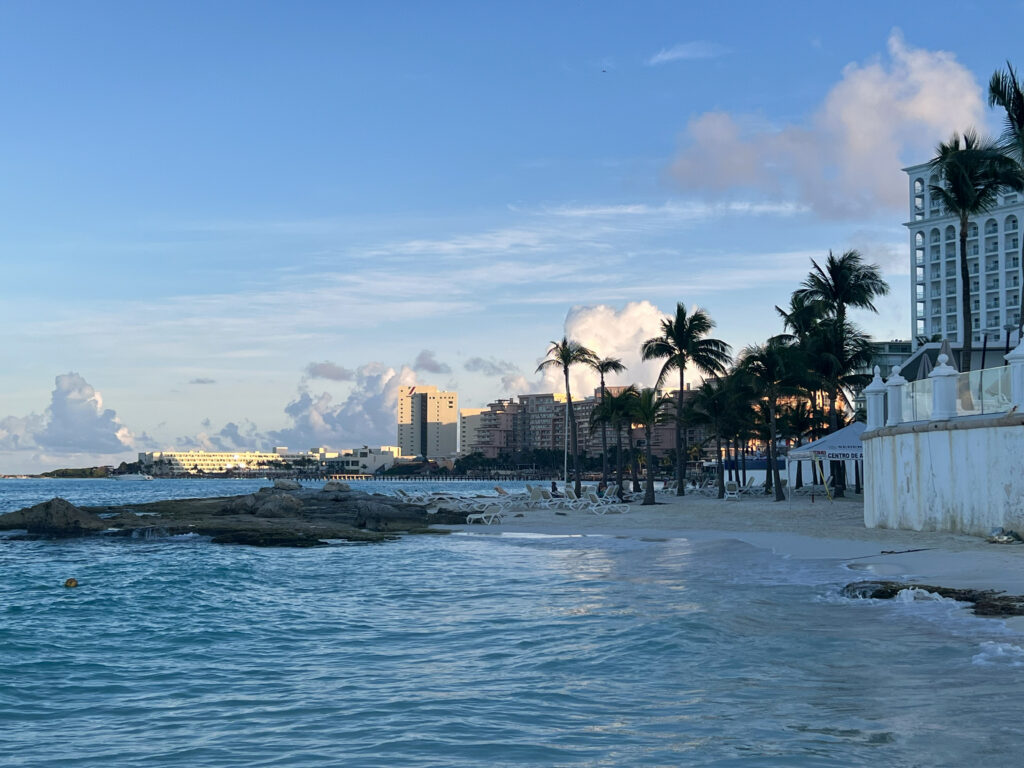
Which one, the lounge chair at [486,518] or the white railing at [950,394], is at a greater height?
the white railing at [950,394]

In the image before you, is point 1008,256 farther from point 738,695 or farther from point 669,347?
point 738,695

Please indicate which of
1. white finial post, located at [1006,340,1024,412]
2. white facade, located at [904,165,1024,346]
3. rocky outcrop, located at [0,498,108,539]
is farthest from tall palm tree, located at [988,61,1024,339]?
white facade, located at [904,165,1024,346]

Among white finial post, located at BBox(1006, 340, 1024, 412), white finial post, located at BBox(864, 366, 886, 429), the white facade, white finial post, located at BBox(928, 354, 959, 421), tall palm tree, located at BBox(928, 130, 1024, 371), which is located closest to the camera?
white finial post, located at BBox(1006, 340, 1024, 412)

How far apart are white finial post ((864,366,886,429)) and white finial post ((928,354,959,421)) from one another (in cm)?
353

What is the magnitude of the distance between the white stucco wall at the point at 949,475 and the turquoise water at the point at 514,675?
10.6 ft

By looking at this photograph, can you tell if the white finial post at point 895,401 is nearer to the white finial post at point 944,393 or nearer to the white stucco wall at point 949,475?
the white stucco wall at point 949,475

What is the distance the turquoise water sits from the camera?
23.7 ft

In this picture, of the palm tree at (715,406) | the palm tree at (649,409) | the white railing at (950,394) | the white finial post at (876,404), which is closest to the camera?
the white railing at (950,394)

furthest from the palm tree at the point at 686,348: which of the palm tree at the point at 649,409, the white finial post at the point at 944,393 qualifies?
the white finial post at the point at 944,393

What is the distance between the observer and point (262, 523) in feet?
118

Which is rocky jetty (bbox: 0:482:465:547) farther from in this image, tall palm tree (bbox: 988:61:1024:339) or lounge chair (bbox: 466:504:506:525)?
tall palm tree (bbox: 988:61:1024:339)

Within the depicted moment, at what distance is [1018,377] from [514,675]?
1277 cm

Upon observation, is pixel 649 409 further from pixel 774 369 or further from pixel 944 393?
pixel 944 393

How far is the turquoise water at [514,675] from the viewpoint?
723cm
